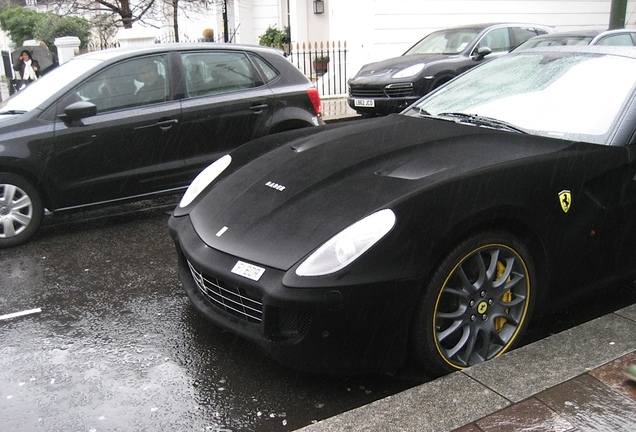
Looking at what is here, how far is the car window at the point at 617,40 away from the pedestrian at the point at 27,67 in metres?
11.8

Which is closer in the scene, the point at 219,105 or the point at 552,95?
the point at 552,95

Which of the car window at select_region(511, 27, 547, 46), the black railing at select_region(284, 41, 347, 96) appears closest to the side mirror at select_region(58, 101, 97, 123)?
the car window at select_region(511, 27, 547, 46)

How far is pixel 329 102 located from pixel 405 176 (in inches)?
503

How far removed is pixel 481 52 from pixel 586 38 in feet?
5.66

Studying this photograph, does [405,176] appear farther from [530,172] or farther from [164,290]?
[164,290]

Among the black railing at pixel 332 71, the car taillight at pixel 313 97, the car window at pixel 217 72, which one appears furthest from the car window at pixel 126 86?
the black railing at pixel 332 71

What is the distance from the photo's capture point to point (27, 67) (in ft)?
Answer: 49.9

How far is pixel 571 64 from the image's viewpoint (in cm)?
427

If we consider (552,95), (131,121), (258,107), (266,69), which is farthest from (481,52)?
(552,95)

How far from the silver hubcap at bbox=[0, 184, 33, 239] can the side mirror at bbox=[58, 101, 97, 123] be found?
29.2 inches

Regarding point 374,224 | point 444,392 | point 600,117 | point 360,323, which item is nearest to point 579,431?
point 444,392

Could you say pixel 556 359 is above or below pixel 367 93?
below

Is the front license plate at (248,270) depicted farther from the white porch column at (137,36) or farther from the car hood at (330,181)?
the white porch column at (137,36)

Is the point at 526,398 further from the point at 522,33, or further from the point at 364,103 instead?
the point at 522,33
